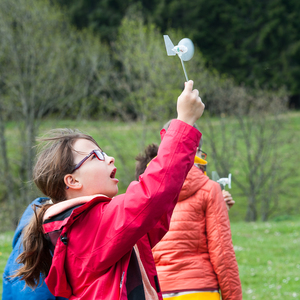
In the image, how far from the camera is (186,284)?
2.30 m

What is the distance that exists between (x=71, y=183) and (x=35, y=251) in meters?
0.32

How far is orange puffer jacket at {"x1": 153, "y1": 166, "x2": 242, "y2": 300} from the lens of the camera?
234cm

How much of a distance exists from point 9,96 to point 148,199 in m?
14.1

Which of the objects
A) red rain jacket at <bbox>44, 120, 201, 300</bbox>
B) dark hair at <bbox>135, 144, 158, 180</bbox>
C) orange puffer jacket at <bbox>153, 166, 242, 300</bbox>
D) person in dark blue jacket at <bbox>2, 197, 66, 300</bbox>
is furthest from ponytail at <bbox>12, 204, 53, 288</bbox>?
dark hair at <bbox>135, 144, 158, 180</bbox>

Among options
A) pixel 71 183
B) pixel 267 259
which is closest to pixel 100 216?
pixel 71 183

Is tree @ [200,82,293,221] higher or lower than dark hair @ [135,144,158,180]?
lower

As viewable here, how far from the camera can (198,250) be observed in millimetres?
2436

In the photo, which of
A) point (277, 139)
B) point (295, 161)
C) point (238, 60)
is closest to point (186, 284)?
point (277, 139)

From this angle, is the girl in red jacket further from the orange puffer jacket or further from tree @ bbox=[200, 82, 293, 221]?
tree @ bbox=[200, 82, 293, 221]

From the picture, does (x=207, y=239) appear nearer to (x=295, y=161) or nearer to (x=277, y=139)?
(x=277, y=139)

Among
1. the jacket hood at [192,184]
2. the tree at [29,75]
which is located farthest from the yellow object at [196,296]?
the tree at [29,75]

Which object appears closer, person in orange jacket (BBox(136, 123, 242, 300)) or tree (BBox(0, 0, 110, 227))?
person in orange jacket (BBox(136, 123, 242, 300))

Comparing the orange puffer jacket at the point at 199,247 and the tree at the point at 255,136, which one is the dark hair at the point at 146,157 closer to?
the orange puffer jacket at the point at 199,247

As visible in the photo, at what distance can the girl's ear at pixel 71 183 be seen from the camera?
147 centimetres
